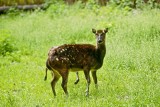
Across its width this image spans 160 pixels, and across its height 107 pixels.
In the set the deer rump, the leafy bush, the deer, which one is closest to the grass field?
the leafy bush

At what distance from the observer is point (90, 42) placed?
50.2ft

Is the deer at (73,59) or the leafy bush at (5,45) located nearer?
the deer at (73,59)

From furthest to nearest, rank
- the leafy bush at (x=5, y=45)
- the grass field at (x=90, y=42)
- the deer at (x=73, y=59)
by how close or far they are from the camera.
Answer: the leafy bush at (x=5, y=45) < the deer at (x=73, y=59) < the grass field at (x=90, y=42)

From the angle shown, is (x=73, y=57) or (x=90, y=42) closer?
(x=73, y=57)

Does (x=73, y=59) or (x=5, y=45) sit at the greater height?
(x=73, y=59)

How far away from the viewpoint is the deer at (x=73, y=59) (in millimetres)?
9750

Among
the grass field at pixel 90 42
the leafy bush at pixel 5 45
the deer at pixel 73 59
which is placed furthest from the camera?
the leafy bush at pixel 5 45

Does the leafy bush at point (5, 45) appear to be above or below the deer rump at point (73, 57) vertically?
below

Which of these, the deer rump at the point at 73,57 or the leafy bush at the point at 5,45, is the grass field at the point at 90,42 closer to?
the leafy bush at the point at 5,45

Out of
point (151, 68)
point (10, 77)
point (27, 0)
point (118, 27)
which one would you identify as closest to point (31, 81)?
point (10, 77)

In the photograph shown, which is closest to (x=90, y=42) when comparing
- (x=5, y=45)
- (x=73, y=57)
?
(x=5, y=45)

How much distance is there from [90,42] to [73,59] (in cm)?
531

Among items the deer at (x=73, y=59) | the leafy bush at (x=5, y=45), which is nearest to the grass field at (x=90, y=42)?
the leafy bush at (x=5, y=45)

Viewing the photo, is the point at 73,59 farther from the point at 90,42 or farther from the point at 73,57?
the point at 90,42
